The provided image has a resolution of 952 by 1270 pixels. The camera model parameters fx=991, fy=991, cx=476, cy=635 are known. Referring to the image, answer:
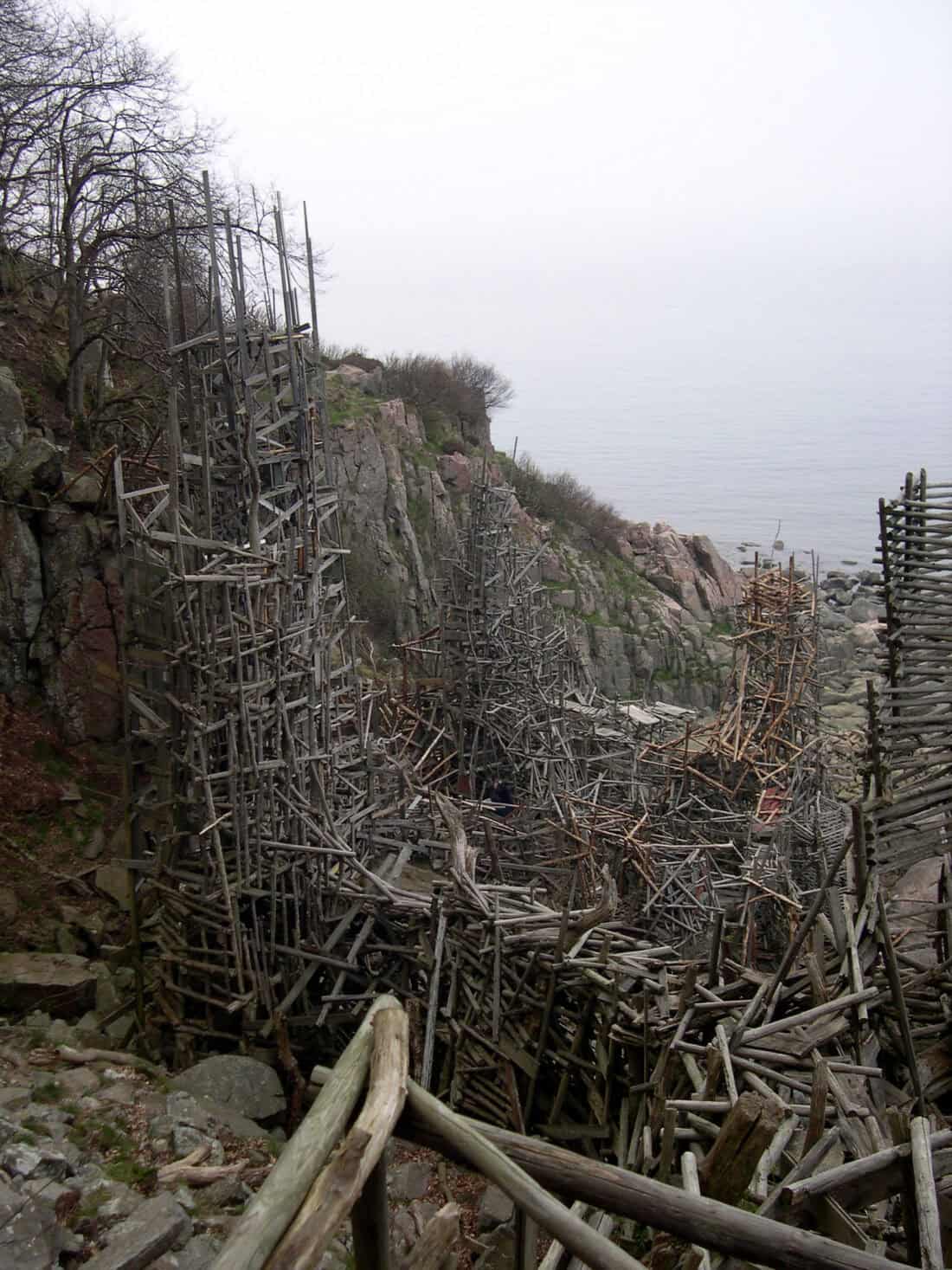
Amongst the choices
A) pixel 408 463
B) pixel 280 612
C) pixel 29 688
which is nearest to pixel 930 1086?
pixel 280 612

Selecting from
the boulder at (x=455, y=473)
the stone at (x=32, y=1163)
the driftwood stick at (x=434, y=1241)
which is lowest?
the stone at (x=32, y=1163)

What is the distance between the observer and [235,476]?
904cm

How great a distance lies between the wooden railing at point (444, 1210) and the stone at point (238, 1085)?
634cm

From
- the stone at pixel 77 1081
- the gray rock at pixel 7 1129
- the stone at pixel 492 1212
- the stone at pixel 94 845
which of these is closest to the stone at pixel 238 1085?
the stone at pixel 77 1081

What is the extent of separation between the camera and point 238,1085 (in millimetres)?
8164

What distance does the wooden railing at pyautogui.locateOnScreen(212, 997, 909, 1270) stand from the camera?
176cm

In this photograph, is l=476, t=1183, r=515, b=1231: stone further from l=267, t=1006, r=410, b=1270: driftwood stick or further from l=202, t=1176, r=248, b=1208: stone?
l=267, t=1006, r=410, b=1270: driftwood stick

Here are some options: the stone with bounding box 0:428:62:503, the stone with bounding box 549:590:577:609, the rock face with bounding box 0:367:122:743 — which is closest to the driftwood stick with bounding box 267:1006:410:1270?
the rock face with bounding box 0:367:122:743

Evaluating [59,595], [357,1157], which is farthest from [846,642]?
[357,1157]

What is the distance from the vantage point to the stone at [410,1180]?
7.24 m

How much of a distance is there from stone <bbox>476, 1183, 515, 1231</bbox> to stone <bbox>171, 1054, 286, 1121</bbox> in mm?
1877

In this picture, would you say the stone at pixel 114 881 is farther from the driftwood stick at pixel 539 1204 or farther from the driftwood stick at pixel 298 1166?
the driftwood stick at pixel 539 1204

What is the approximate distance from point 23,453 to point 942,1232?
12.2m

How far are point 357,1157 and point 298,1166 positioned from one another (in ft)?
0.35
